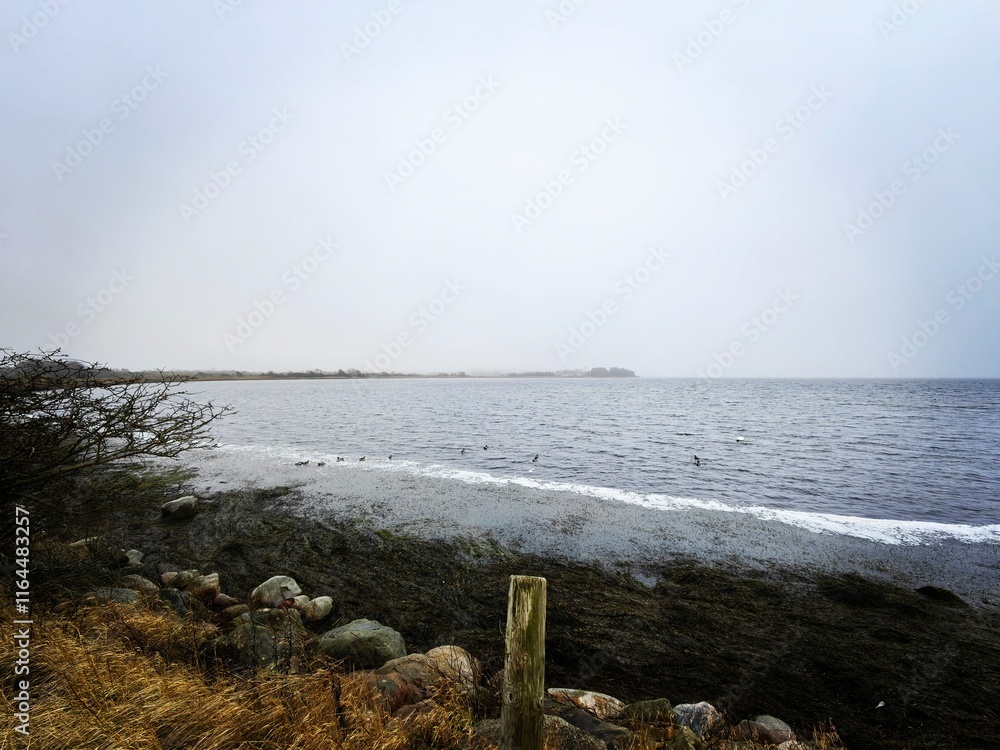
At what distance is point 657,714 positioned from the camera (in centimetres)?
542

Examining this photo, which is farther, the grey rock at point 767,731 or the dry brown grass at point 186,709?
the grey rock at point 767,731

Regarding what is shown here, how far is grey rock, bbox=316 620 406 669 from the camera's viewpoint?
6.69m

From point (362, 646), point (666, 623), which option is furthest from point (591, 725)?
point (666, 623)

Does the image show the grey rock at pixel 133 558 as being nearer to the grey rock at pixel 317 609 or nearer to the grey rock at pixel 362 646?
the grey rock at pixel 317 609

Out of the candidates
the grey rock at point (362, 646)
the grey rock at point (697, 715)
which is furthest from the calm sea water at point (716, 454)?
the grey rock at point (362, 646)

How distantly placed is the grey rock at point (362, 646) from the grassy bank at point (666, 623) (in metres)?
0.92

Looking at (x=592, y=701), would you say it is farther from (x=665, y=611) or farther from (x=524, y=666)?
(x=665, y=611)

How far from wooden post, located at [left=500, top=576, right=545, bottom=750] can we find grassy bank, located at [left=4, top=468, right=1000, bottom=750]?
101 cm

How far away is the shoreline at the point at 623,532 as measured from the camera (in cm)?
1115

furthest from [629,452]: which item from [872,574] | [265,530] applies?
[265,530]

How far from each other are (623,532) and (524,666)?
10.6m

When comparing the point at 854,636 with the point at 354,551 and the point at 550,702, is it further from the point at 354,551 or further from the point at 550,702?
the point at 354,551

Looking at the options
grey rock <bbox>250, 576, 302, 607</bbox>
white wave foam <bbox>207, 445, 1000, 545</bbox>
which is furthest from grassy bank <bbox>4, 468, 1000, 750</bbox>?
white wave foam <bbox>207, 445, 1000, 545</bbox>

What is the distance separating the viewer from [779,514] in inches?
604
